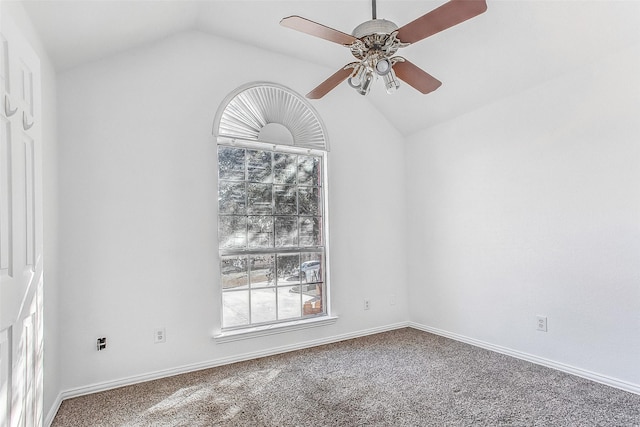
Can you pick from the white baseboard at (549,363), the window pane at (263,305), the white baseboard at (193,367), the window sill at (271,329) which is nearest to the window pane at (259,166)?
the window pane at (263,305)

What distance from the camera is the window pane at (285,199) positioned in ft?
11.7

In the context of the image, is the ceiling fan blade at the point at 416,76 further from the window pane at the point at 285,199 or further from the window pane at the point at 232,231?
the window pane at the point at 232,231

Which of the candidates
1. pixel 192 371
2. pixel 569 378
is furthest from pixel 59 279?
pixel 569 378

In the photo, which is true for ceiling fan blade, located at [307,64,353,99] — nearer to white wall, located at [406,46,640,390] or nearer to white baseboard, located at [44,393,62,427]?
white wall, located at [406,46,640,390]

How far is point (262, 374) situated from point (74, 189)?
1979mm

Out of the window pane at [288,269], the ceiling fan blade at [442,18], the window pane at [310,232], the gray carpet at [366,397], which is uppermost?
the ceiling fan blade at [442,18]

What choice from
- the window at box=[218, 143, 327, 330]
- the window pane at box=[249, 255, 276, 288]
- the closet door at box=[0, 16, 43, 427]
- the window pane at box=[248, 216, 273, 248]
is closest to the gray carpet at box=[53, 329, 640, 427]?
the window at box=[218, 143, 327, 330]

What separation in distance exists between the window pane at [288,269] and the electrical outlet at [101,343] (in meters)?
1.49

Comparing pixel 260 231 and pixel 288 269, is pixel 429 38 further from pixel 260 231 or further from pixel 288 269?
pixel 288 269

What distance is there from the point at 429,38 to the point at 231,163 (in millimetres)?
1990

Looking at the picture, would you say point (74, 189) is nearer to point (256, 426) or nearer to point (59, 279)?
point (59, 279)

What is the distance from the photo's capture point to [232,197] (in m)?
3.31

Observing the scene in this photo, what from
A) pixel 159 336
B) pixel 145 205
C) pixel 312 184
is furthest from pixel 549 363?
pixel 145 205

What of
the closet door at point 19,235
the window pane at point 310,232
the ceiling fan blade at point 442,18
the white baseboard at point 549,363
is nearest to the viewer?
the closet door at point 19,235
